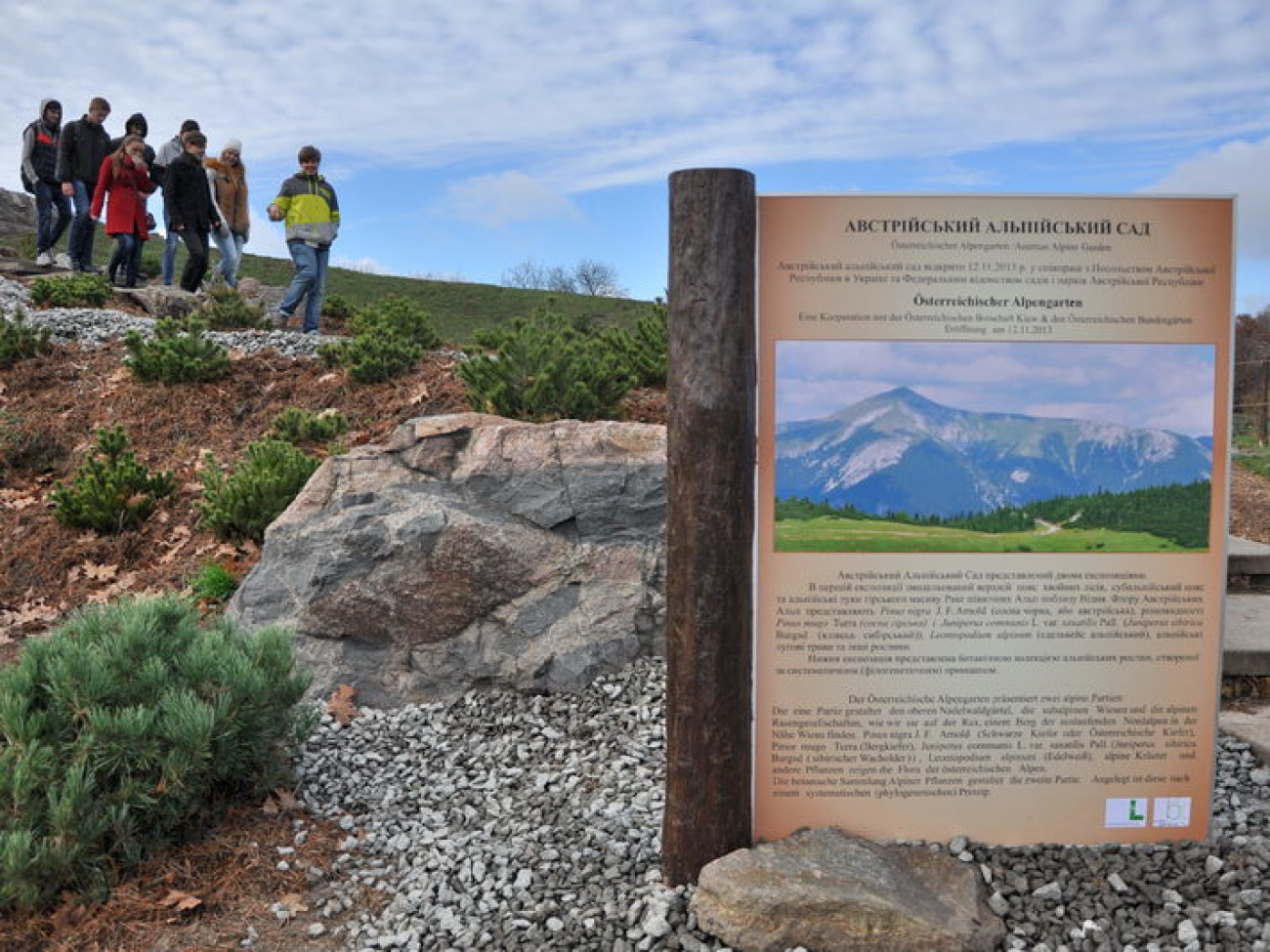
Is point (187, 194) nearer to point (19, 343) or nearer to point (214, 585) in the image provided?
point (19, 343)

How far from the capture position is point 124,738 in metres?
4.18

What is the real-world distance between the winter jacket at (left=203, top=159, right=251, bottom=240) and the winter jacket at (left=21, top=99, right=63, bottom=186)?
2711mm

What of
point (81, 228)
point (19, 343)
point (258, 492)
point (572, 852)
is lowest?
point (572, 852)

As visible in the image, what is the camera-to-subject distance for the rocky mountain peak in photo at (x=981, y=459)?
380 centimetres

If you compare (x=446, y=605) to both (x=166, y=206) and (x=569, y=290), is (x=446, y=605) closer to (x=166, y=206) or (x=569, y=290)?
(x=166, y=206)

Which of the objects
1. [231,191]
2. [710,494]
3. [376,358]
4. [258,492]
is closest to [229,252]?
[231,191]

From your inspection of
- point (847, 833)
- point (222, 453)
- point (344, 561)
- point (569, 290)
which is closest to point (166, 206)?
point (222, 453)

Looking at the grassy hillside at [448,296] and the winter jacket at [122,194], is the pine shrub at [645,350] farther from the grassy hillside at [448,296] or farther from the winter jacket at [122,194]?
the grassy hillside at [448,296]

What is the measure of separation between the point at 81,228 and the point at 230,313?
503cm

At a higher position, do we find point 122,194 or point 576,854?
point 122,194

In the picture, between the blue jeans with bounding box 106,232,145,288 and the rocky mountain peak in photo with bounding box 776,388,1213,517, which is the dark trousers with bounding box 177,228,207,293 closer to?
the blue jeans with bounding box 106,232,145,288

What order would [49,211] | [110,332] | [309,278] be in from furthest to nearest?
[49,211], [110,332], [309,278]

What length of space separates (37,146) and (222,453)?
8.64 m

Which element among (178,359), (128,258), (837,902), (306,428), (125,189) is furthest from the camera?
(128,258)
